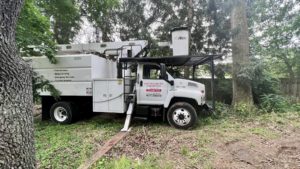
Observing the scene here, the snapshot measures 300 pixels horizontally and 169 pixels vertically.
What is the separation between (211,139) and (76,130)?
11.7ft

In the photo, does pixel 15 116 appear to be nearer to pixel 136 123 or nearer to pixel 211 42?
pixel 136 123

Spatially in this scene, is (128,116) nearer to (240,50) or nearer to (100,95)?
(100,95)

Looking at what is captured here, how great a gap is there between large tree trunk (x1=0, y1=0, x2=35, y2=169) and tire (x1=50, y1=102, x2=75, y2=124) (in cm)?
522

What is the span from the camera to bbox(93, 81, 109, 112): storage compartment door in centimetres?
693

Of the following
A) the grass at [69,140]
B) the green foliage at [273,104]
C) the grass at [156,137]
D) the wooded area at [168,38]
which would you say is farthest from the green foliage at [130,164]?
the green foliage at [273,104]

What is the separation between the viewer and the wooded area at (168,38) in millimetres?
2023

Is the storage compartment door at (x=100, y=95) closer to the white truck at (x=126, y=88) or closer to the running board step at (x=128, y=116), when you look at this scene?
the white truck at (x=126, y=88)

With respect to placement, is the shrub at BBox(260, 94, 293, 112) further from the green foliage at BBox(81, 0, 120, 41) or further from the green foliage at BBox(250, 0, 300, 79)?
the green foliage at BBox(81, 0, 120, 41)

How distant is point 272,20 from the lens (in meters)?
13.2

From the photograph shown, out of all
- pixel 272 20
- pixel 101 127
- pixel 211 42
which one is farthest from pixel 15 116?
pixel 272 20

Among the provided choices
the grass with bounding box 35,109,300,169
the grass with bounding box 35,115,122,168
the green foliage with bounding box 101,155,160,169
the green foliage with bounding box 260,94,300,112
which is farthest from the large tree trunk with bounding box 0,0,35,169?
the green foliage with bounding box 260,94,300,112

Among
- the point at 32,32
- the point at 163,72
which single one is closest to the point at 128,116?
the point at 163,72

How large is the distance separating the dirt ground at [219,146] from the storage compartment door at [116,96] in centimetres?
90

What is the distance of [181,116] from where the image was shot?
6.43 meters
